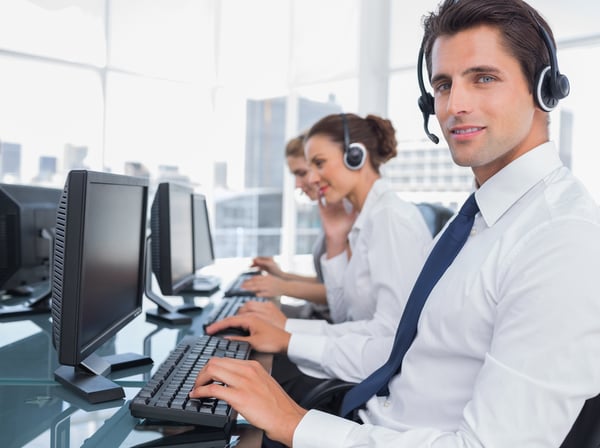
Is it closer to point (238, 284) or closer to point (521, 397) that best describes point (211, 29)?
point (238, 284)

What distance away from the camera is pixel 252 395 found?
0.82m

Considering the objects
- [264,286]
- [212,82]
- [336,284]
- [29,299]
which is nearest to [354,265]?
[336,284]

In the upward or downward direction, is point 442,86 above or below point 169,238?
above

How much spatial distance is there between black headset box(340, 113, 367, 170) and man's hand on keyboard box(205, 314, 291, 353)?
78 centimetres

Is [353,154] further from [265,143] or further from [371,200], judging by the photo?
[265,143]

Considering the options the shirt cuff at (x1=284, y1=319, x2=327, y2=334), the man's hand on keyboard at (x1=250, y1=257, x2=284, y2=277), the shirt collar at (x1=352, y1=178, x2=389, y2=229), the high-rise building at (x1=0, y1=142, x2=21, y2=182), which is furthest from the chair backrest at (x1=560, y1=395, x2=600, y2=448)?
the high-rise building at (x1=0, y1=142, x2=21, y2=182)

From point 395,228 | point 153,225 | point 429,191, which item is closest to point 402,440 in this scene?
point 395,228

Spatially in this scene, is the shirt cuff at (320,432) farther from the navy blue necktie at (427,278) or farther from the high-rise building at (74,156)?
the high-rise building at (74,156)

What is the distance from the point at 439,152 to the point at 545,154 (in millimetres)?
3928

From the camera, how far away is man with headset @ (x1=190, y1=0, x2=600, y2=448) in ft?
2.14

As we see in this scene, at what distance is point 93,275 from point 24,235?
97 centimetres

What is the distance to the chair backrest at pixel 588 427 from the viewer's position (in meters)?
0.67

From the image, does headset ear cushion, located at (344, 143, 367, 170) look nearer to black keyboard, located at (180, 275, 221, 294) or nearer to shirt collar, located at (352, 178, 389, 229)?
shirt collar, located at (352, 178, 389, 229)

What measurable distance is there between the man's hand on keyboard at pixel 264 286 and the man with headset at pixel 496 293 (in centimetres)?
107
